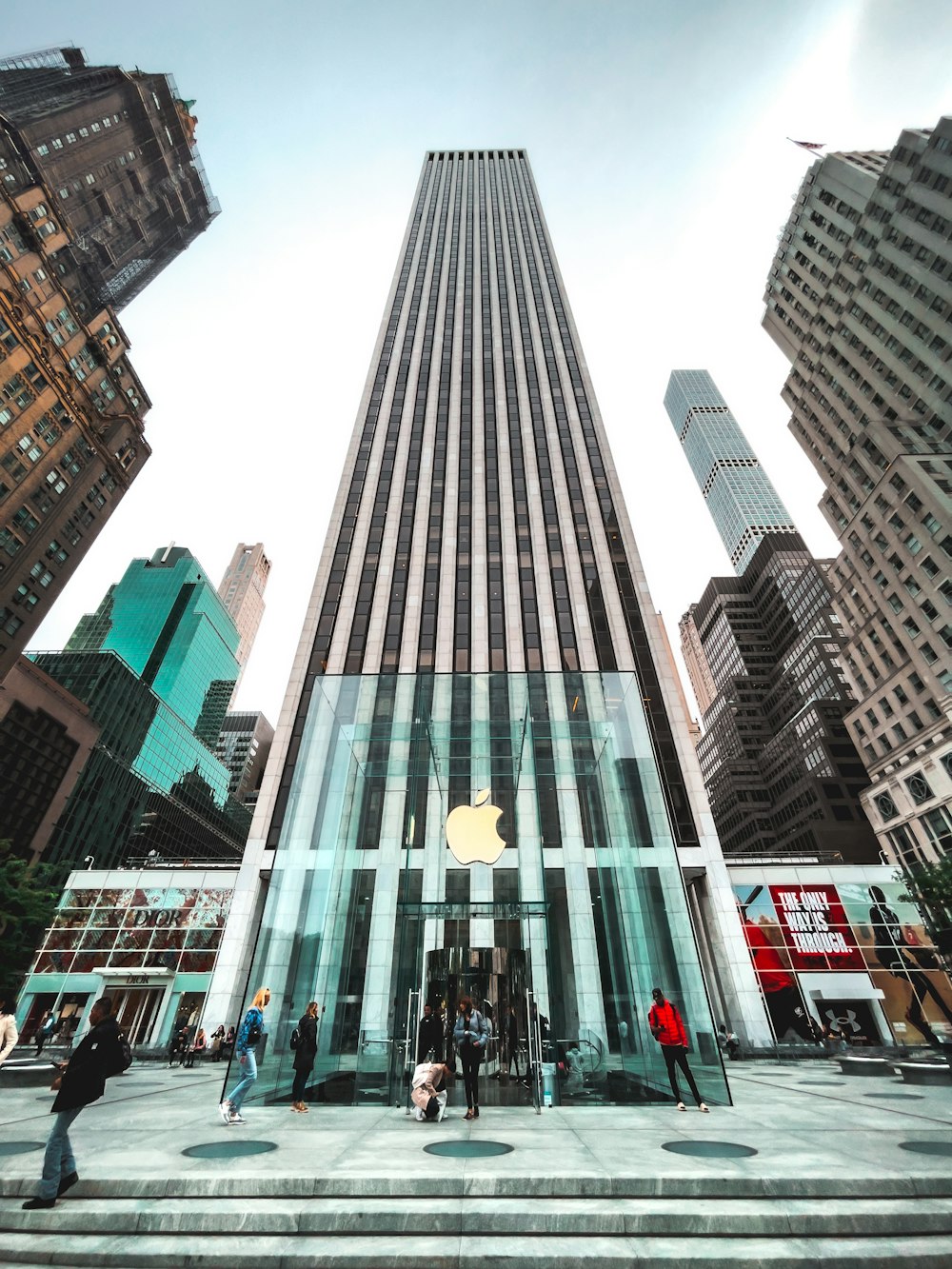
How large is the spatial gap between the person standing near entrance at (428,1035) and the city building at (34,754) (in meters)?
68.0

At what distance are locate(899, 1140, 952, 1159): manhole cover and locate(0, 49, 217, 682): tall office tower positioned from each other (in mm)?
76000

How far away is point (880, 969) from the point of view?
111ft

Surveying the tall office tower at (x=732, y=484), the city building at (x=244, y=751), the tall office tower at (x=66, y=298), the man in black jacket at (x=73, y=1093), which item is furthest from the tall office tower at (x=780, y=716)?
the city building at (x=244, y=751)

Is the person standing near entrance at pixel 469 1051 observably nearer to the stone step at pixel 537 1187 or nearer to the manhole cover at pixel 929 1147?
the stone step at pixel 537 1187

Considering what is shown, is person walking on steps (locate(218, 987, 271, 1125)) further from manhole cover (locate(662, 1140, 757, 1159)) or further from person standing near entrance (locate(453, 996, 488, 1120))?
manhole cover (locate(662, 1140, 757, 1159))

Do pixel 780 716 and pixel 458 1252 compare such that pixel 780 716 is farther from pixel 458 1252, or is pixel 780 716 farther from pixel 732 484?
pixel 458 1252

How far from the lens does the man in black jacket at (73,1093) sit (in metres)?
5.80

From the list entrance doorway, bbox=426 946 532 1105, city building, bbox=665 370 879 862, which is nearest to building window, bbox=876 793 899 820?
city building, bbox=665 370 879 862

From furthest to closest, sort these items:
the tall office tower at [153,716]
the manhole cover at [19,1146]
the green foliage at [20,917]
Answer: the tall office tower at [153,716] < the green foliage at [20,917] < the manhole cover at [19,1146]

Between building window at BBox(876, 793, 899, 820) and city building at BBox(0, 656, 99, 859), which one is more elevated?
city building at BBox(0, 656, 99, 859)

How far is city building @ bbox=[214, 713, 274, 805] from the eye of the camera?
140m

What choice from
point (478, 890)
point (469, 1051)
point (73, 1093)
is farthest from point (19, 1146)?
point (478, 890)

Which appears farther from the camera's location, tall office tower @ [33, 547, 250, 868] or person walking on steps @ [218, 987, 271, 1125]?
tall office tower @ [33, 547, 250, 868]

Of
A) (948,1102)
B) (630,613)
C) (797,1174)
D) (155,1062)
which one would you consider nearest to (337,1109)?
(797,1174)
